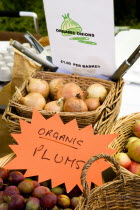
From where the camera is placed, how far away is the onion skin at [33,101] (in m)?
1.05

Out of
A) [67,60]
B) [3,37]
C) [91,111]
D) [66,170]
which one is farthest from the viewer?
[3,37]

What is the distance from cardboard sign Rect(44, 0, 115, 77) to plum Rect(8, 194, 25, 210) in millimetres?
583

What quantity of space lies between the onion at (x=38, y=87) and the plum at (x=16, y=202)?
0.42 meters

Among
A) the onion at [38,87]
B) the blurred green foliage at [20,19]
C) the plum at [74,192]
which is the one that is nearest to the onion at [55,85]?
the onion at [38,87]

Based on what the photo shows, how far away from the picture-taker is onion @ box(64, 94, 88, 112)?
1015mm

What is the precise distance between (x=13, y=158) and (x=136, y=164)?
1.21 feet

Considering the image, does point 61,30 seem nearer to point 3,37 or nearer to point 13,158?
point 13,158

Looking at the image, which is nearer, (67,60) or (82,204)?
(82,204)

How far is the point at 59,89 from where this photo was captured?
114 centimetres

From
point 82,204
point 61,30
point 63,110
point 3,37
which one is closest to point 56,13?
point 61,30

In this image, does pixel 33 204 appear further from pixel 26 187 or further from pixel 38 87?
pixel 38 87

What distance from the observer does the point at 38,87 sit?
45.0 inches

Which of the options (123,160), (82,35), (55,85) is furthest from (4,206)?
(82,35)

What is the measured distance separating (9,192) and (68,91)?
408 mm
